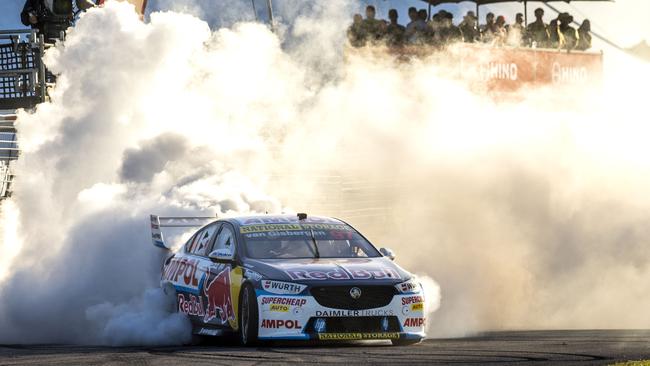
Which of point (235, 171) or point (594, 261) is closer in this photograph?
point (235, 171)

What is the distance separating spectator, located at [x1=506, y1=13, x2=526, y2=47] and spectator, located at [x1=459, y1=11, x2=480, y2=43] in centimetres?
124

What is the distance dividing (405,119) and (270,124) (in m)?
1.97

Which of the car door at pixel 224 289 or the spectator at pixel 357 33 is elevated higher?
the spectator at pixel 357 33

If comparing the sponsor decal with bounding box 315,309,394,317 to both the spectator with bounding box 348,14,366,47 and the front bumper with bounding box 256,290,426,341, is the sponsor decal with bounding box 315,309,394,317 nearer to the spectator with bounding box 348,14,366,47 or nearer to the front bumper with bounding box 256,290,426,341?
the front bumper with bounding box 256,290,426,341

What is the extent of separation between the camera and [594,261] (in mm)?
17438

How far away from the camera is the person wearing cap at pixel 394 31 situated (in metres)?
22.5

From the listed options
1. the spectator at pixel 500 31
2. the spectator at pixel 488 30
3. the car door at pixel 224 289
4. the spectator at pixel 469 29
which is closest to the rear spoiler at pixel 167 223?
the car door at pixel 224 289

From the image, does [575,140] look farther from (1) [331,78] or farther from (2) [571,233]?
(1) [331,78]

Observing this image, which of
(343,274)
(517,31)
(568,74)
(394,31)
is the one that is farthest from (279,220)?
(568,74)

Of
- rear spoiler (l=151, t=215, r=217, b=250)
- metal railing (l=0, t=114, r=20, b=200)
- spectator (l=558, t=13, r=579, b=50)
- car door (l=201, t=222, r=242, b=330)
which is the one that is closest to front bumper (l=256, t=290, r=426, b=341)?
car door (l=201, t=222, r=242, b=330)

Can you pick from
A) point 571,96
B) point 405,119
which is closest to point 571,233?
point 405,119

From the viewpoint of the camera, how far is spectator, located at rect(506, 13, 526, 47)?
25734mm

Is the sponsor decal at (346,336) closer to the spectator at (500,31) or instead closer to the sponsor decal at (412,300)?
the sponsor decal at (412,300)

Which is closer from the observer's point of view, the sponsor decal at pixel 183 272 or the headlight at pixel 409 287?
the headlight at pixel 409 287
